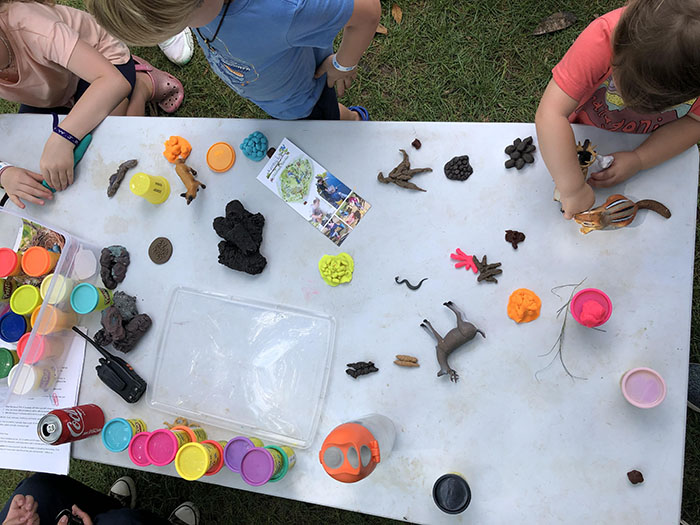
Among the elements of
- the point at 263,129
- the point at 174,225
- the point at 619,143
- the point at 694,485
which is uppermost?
the point at 619,143

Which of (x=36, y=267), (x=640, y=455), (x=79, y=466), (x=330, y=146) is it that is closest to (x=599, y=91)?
(x=330, y=146)

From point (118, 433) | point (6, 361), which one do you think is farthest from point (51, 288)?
point (118, 433)

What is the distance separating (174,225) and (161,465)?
1.80ft

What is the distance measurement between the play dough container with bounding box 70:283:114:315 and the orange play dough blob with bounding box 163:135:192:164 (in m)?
0.37

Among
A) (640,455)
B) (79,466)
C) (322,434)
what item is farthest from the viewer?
(79,466)

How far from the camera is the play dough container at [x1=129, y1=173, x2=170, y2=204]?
3.62 ft

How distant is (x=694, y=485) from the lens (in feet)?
4.76

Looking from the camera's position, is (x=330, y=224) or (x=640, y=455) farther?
(x=330, y=224)

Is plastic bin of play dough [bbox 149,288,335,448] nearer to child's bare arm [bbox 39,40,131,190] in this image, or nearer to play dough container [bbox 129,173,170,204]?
play dough container [bbox 129,173,170,204]

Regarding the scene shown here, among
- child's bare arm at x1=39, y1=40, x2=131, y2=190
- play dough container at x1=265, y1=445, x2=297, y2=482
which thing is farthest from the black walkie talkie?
child's bare arm at x1=39, y1=40, x2=131, y2=190

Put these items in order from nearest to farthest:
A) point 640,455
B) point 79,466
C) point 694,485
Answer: point 640,455 < point 694,485 < point 79,466

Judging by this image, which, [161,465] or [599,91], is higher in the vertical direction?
[599,91]

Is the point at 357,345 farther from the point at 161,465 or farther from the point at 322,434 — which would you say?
the point at 161,465

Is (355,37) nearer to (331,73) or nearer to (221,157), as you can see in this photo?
(331,73)
